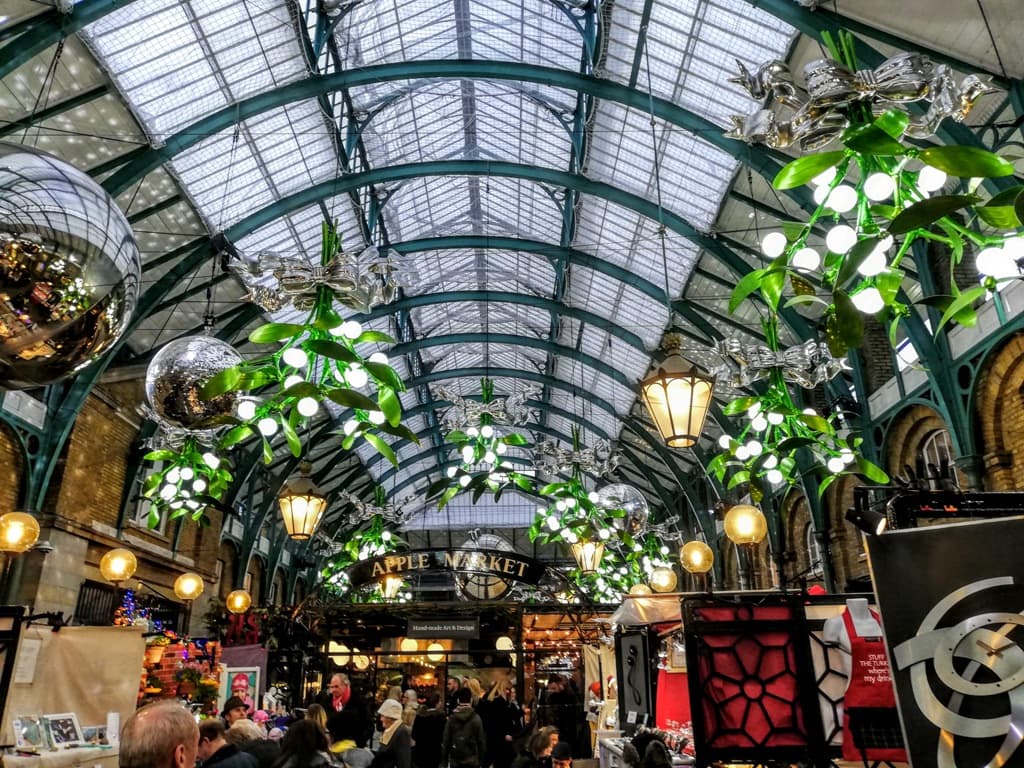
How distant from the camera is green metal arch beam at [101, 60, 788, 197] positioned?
1018cm

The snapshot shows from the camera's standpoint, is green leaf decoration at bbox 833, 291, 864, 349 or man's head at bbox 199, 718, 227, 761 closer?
green leaf decoration at bbox 833, 291, 864, 349

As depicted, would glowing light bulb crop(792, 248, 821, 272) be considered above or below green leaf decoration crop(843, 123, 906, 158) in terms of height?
above

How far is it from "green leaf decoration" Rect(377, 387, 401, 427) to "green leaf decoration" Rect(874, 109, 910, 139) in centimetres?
246

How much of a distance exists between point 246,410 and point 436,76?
7888 mm

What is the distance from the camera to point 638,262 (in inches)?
600

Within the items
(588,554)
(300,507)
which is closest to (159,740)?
(300,507)

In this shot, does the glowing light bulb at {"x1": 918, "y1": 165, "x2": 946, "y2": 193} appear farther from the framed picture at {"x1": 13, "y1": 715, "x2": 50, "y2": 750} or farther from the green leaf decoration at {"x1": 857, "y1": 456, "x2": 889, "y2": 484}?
the framed picture at {"x1": 13, "y1": 715, "x2": 50, "y2": 750}

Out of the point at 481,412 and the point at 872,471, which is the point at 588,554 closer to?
the point at 481,412

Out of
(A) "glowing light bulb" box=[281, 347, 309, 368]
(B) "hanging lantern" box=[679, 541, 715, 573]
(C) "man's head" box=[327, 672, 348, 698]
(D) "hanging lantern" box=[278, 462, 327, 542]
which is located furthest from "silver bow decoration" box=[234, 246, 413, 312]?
(B) "hanging lantern" box=[679, 541, 715, 573]

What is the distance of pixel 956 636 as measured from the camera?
2.20 m

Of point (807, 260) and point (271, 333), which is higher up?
point (807, 260)

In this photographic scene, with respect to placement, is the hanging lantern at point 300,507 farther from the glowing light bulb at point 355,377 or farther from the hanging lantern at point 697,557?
the hanging lantern at point 697,557

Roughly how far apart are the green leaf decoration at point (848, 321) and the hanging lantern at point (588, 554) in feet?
23.7

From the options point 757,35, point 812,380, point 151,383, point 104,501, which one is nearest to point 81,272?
point 151,383
